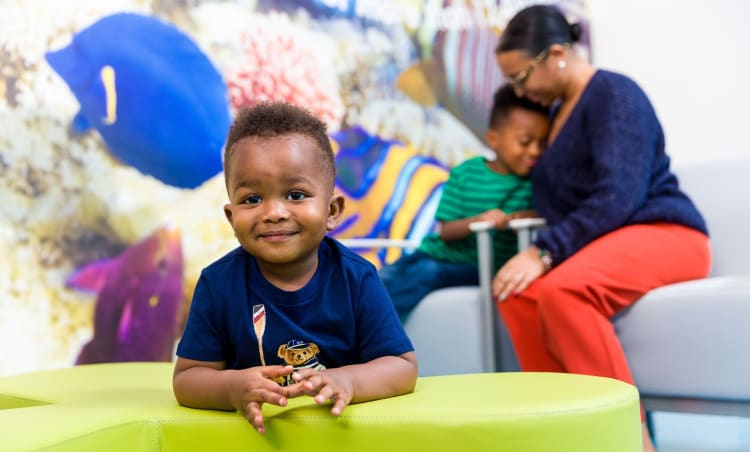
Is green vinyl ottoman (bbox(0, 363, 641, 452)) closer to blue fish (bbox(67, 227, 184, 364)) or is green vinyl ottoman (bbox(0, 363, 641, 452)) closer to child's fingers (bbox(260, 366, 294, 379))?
child's fingers (bbox(260, 366, 294, 379))

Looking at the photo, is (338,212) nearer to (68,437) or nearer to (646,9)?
(68,437)

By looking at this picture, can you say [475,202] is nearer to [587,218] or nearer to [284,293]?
[587,218]

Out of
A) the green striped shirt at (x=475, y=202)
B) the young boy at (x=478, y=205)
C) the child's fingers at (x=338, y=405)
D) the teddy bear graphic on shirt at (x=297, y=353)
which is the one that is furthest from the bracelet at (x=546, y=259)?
the child's fingers at (x=338, y=405)

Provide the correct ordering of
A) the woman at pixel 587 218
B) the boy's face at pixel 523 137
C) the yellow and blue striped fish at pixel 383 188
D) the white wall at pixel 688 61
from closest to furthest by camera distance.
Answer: the woman at pixel 587 218 < the boy's face at pixel 523 137 < the yellow and blue striped fish at pixel 383 188 < the white wall at pixel 688 61

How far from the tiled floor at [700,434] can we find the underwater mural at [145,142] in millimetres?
1175

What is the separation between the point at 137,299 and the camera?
2.33 m

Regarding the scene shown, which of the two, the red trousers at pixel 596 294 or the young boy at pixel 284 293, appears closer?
the young boy at pixel 284 293

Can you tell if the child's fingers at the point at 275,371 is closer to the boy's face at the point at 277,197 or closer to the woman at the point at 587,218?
the boy's face at the point at 277,197

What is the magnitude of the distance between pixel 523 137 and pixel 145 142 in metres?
1.18

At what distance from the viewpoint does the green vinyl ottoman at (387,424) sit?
1.08 meters

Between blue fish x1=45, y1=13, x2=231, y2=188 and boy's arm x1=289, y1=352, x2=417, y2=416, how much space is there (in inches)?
54.6

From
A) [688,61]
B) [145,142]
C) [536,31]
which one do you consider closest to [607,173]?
[536,31]

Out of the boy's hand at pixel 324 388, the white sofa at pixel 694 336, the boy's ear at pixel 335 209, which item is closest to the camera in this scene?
the boy's hand at pixel 324 388

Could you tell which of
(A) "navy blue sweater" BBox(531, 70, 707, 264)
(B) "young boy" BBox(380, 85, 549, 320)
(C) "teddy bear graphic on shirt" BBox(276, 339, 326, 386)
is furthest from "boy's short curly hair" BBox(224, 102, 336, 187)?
(B) "young boy" BBox(380, 85, 549, 320)
